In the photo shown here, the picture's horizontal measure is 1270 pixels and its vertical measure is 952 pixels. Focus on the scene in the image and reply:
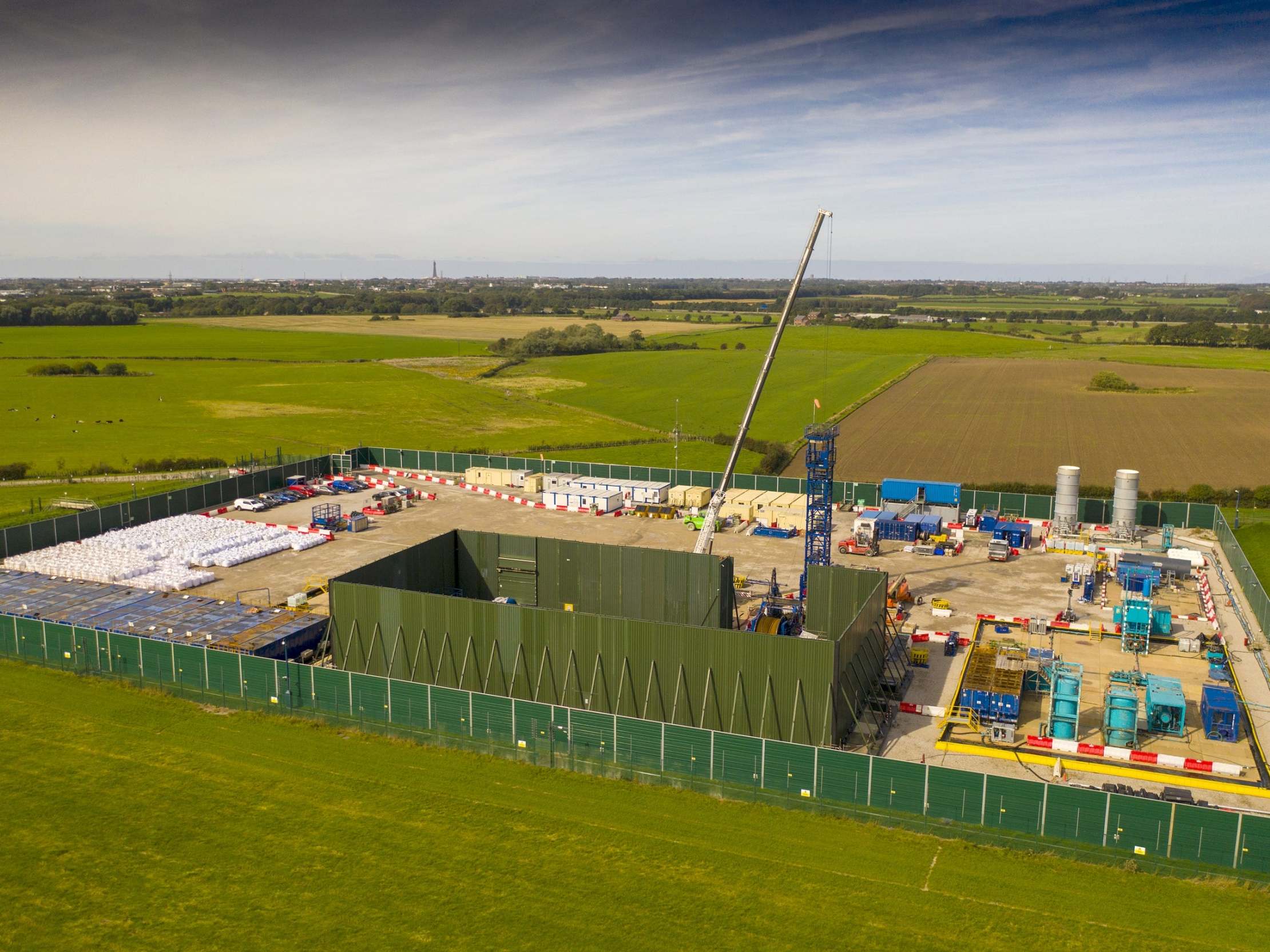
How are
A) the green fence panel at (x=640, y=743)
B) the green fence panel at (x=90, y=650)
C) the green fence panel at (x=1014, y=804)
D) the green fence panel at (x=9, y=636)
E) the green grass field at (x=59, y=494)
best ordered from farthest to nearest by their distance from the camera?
the green grass field at (x=59, y=494) < the green fence panel at (x=9, y=636) < the green fence panel at (x=90, y=650) < the green fence panel at (x=640, y=743) < the green fence panel at (x=1014, y=804)

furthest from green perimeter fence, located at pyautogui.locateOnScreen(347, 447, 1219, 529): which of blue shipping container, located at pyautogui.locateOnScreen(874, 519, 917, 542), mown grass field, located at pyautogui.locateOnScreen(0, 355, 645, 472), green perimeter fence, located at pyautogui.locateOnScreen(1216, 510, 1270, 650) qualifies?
mown grass field, located at pyautogui.locateOnScreen(0, 355, 645, 472)

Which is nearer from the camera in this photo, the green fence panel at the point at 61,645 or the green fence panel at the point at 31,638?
the green fence panel at the point at 61,645

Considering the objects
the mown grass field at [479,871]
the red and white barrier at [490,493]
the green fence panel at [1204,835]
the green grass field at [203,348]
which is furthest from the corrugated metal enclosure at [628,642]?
the green grass field at [203,348]

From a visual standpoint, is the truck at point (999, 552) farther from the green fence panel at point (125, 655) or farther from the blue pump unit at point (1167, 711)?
the green fence panel at point (125, 655)

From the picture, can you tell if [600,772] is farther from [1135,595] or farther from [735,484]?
[735,484]

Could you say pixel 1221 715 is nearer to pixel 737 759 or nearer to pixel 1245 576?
pixel 737 759

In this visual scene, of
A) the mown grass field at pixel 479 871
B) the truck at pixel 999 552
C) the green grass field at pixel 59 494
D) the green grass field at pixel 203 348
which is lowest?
the mown grass field at pixel 479 871

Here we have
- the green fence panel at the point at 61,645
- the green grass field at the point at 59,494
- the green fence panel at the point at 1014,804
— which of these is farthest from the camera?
the green grass field at the point at 59,494
